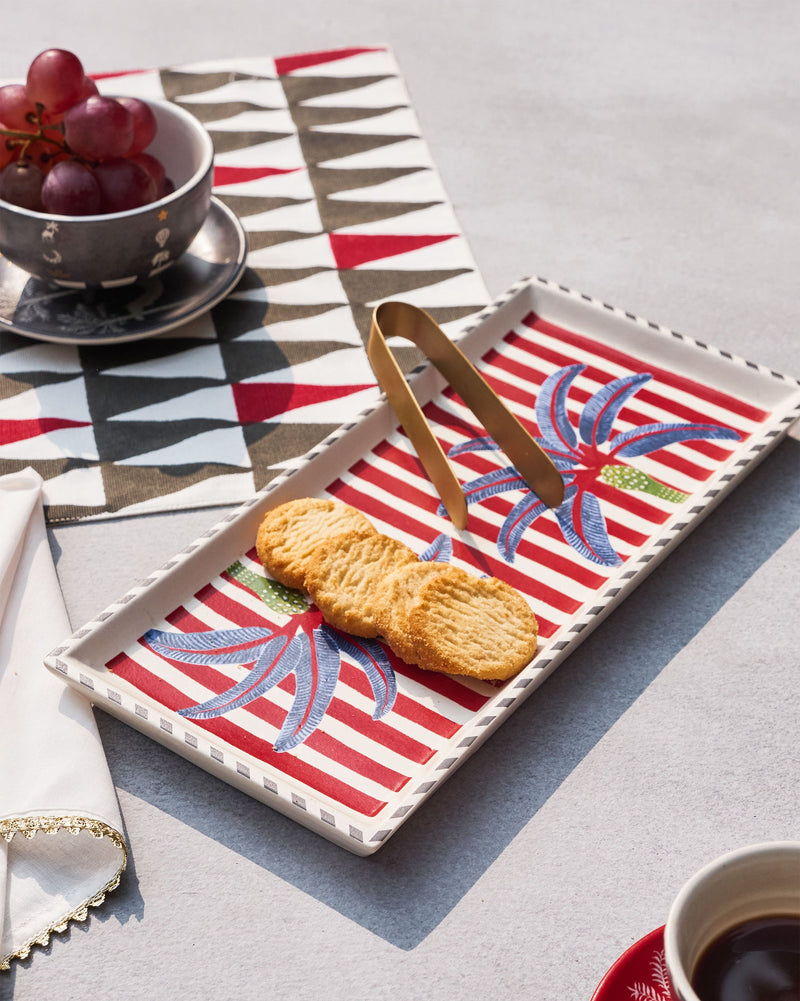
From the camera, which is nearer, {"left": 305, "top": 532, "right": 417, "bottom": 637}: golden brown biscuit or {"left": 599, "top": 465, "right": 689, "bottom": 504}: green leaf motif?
A: {"left": 305, "top": 532, "right": 417, "bottom": 637}: golden brown biscuit

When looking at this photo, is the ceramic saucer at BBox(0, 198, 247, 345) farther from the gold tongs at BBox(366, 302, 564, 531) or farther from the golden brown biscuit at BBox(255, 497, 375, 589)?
the golden brown biscuit at BBox(255, 497, 375, 589)

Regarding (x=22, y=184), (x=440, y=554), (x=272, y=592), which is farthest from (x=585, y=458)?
(x=22, y=184)

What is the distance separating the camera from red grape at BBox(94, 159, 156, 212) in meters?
0.91

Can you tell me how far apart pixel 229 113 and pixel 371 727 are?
91cm

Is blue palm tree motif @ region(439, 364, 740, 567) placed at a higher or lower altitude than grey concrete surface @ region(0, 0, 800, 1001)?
higher

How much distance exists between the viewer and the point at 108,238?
910 mm

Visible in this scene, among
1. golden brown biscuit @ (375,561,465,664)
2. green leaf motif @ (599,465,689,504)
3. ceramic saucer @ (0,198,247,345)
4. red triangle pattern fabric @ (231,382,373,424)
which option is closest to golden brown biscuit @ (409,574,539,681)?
golden brown biscuit @ (375,561,465,664)

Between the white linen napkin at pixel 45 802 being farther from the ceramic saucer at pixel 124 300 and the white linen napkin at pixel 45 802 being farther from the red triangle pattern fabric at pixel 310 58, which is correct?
the red triangle pattern fabric at pixel 310 58

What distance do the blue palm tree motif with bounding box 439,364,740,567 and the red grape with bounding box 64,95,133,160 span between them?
370 millimetres

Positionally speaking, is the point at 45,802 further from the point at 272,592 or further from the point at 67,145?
the point at 67,145

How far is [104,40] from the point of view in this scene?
1477 mm

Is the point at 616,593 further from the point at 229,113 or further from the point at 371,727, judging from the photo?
the point at 229,113

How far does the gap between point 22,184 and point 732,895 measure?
0.76 metres

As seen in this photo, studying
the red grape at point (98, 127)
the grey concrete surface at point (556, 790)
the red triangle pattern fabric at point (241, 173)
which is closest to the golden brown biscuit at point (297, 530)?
the grey concrete surface at point (556, 790)
